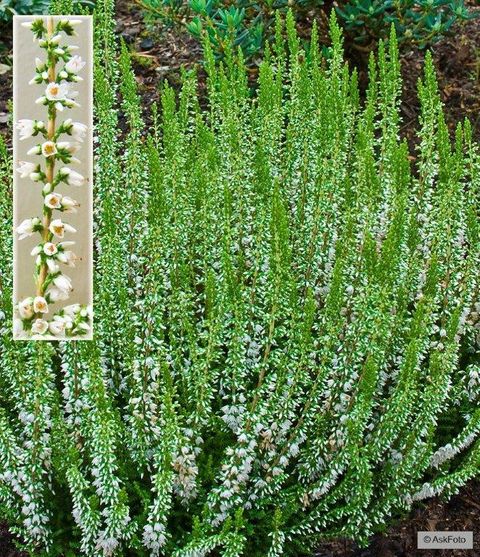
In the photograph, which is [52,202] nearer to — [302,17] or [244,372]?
[244,372]

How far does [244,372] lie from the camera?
350cm

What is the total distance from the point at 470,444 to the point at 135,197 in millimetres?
1779

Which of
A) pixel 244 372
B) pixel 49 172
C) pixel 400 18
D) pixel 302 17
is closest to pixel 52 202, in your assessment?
pixel 49 172

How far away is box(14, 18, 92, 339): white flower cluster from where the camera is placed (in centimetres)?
310

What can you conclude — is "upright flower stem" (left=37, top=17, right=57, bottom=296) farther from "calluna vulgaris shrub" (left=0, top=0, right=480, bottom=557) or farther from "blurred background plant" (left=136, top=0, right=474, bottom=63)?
"blurred background plant" (left=136, top=0, right=474, bottom=63)

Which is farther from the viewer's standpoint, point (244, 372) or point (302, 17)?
point (302, 17)

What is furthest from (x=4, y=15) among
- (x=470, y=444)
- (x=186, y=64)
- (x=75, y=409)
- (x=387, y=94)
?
(x=470, y=444)

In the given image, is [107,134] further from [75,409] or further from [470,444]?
[470,444]

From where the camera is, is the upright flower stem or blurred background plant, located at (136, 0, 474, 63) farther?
blurred background plant, located at (136, 0, 474, 63)

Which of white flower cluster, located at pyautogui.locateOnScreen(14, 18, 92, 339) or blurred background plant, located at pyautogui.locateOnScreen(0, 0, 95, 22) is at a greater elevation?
blurred background plant, located at pyautogui.locateOnScreen(0, 0, 95, 22)

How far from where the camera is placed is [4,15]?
21.8 feet

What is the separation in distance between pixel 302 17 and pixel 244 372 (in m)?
3.22

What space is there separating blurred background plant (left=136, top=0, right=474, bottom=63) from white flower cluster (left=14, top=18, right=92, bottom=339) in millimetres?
2227

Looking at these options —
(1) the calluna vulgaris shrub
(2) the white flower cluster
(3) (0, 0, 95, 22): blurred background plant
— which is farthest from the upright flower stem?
(3) (0, 0, 95, 22): blurred background plant
